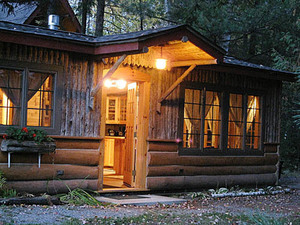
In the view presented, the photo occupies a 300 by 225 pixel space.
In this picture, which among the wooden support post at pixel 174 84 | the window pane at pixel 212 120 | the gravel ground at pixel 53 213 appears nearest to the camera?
the gravel ground at pixel 53 213

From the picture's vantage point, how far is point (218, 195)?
10891 millimetres

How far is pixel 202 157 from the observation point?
38.2 feet

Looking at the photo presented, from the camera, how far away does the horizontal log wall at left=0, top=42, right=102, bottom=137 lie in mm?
9508

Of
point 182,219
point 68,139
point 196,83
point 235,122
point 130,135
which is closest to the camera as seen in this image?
point 182,219

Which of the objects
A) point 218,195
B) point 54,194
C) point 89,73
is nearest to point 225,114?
point 218,195

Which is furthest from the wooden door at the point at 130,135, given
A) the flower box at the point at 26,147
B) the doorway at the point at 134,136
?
the flower box at the point at 26,147

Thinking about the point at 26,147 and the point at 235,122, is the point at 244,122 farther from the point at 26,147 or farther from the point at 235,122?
the point at 26,147

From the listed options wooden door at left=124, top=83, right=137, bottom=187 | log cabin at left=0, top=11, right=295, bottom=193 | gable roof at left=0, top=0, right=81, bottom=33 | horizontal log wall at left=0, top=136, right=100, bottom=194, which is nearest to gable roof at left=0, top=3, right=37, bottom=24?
gable roof at left=0, top=0, right=81, bottom=33

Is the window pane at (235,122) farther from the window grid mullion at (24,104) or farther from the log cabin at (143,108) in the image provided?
the window grid mullion at (24,104)

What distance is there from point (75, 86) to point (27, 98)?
105 cm

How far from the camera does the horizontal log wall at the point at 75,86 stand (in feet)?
31.2

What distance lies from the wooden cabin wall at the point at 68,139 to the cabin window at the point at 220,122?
7.97 feet

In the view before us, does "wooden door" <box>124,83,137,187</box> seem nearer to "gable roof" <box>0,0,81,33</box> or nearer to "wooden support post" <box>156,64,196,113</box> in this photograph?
"wooden support post" <box>156,64,196,113</box>

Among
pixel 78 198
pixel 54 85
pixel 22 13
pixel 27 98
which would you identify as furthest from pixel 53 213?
pixel 22 13
